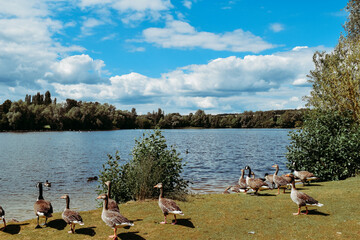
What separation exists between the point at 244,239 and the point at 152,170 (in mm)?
8710

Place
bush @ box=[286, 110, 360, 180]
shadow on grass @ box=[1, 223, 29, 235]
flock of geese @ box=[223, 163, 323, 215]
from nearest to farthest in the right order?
shadow on grass @ box=[1, 223, 29, 235] → flock of geese @ box=[223, 163, 323, 215] → bush @ box=[286, 110, 360, 180]

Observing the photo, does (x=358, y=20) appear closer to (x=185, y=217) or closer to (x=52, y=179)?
(x=185, y=217)

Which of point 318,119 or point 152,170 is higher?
point 318,119

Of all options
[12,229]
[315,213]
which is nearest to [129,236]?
[12,229]

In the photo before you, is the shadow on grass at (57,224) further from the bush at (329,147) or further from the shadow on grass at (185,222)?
the bush at (329,147)

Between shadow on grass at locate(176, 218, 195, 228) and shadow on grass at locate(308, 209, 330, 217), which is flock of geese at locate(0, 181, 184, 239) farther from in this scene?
shadow on grass at locate(308, 209, 330, 217)

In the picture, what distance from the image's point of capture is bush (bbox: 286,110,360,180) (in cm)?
2305

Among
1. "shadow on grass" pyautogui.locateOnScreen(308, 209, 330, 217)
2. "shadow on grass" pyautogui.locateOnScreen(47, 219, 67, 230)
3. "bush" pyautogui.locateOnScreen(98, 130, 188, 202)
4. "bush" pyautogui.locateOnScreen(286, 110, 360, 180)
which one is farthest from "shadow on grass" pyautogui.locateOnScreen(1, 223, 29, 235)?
"bush" pyautogui.locateOnScreen(286, 110, 360, 180)

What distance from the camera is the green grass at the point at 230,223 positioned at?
36.4 feet

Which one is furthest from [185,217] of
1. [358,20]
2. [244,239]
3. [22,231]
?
[358,20]

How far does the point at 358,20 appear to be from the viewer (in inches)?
1610

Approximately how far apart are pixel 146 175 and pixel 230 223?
6.67m

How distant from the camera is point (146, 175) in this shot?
17219 mm

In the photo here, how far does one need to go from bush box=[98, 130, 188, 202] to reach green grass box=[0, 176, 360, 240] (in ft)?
4.57
